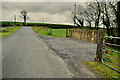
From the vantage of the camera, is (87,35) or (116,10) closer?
(116,10)

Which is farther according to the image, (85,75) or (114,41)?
(114,41)

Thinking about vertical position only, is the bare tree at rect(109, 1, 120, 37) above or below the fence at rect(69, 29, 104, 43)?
above

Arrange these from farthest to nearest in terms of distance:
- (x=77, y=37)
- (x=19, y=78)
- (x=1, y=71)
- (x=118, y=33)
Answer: (x=77, y=37) → (x=118, y=33) → (x=1, y=71) → (x=19, y=78)

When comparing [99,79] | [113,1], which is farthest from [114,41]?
[99,79]

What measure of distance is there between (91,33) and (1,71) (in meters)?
11.0

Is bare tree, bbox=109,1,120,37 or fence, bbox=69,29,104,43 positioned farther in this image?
fence, bbox=69,29,104,43

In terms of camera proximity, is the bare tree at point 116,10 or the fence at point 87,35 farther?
the fence at point 87,35

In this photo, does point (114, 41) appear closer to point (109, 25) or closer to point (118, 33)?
point (118, 33)

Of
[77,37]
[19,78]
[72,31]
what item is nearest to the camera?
[19,78]

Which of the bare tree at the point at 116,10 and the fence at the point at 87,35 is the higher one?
the bare tree at the point at 116,10

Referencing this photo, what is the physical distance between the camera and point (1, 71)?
3588 millimetres

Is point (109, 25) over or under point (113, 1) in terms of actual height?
under

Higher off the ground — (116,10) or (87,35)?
(116,10)

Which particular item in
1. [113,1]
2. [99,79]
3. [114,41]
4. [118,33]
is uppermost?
[113,1]
